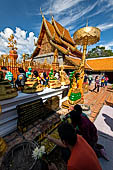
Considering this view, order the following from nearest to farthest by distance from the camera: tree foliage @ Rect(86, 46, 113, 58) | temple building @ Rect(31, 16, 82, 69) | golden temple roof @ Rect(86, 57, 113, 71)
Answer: temple building @ Rect(31, 16, 82, 69) → golden temple roof @ Rect(86, 57, 113, 71) → tree foliage @ Rect(86, 46, 113, 58)

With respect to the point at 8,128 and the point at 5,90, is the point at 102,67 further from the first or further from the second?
the point at 8,128

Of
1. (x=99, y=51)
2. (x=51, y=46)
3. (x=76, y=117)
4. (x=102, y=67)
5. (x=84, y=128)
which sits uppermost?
(x=99, y=51)

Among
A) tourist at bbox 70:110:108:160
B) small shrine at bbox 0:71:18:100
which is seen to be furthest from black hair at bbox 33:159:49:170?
small shrine at bbox 0:71:18:100

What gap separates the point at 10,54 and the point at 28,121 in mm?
4174

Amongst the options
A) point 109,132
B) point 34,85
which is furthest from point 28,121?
point 109,132

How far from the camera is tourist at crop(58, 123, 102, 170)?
0.87 m

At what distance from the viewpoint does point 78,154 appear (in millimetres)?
922

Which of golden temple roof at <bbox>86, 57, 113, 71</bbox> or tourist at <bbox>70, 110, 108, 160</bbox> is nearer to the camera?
tourist at <bbox>70, 110, 108, 160</bbox>

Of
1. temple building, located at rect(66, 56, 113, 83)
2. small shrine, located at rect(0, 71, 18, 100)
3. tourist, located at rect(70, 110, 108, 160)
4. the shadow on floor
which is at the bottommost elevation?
the shadow on floor

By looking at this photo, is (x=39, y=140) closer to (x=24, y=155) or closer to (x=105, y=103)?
(x=24, y=155)

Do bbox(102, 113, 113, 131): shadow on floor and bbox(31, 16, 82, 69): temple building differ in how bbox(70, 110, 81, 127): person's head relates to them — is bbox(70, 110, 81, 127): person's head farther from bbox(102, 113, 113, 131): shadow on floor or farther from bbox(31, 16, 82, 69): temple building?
bbox(31, 16, 82, 69): temple building

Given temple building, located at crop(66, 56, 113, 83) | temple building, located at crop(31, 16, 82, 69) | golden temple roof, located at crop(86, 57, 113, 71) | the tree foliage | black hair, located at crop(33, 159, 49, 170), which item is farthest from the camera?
the tree foliage

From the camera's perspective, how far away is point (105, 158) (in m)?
1.65

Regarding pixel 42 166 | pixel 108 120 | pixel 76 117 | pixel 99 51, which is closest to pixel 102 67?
pixel 108 120
